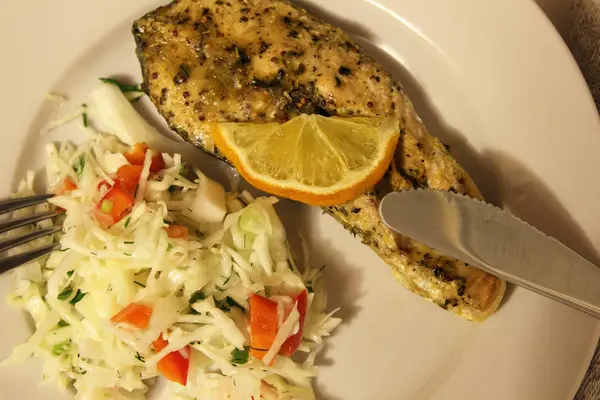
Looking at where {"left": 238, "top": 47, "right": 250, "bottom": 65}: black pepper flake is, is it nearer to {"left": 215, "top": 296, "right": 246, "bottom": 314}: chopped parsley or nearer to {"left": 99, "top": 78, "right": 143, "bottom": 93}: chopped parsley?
{"left": 99, "top": 78, "right": 143, "bottom": 93}: chopped parsley

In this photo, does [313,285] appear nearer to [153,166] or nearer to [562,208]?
[153,166]

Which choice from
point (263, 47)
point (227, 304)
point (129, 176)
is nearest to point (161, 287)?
point (227, 304)

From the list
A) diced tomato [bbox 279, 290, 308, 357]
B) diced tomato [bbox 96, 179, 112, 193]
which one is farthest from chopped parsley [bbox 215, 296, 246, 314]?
diced tomato [bbox 96, 179, 112, 193]

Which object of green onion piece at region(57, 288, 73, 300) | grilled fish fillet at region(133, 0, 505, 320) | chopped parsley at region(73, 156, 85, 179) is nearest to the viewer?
grilled fish fillet at region(133, 0, 505, 320)

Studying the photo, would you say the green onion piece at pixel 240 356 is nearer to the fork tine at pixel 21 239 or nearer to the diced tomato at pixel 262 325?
the diced tomato at pixel 262 325

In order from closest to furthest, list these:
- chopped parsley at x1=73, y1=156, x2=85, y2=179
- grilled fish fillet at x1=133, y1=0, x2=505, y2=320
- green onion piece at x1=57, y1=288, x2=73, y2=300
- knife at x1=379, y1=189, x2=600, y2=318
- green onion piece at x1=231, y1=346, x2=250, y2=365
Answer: knife at x1=379, y1=189, x2=600, y2=318 → grilled fish fillet at x1=133, y1=0, x2=505, y2=320 → green onion piece at x1=231, y1=346, x2=250, y2=365 → green onion piece at x1=57, y1=288, x2=73, y2=300 → chopped parsley at x1=73, y1=156, x2=85, y2=179

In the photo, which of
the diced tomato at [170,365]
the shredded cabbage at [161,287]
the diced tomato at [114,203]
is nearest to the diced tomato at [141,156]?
the shredded cabbage at [161,287]
